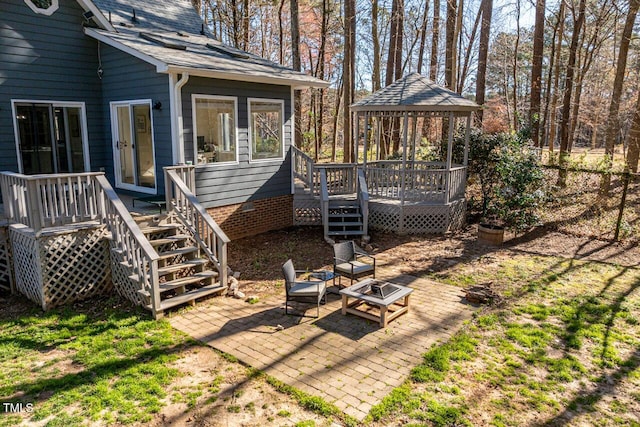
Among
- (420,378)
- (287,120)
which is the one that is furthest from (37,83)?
(420,378)

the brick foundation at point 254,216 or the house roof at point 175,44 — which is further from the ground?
the house roof at point 175,44

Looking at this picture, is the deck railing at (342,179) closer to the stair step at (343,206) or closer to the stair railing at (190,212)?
the stair step at (343,206)

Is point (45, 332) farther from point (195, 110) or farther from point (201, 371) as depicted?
point (195, 110)

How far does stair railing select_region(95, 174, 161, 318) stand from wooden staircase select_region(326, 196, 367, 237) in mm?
4904

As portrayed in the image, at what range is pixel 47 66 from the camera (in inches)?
351

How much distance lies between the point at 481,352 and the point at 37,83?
9.70 metres

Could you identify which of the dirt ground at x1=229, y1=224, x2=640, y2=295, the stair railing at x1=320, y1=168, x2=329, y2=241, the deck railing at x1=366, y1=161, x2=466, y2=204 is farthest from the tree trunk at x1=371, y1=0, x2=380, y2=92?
the dirt ground at x1=229, y1=224, x2=640, y2=295

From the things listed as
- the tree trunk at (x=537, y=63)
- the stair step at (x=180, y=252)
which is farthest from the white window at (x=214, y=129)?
the tree trunk at (x=537, y=63)

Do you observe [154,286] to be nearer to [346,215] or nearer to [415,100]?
[346,215]

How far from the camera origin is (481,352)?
540cm

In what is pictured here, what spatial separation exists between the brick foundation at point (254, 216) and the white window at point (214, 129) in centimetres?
120

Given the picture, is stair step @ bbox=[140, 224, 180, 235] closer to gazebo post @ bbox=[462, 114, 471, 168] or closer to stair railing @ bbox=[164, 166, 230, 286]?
stair railing @ bbox=[164, 166, 230, 286]

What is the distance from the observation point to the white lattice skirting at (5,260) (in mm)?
7281

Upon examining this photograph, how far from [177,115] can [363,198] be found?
467 cm
